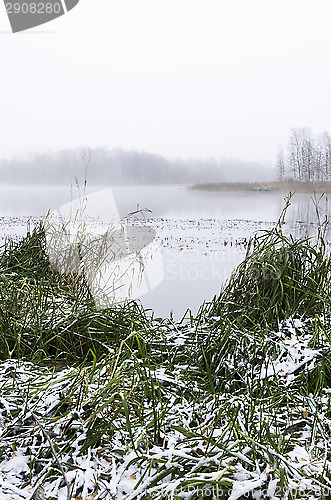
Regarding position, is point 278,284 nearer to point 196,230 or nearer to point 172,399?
point 172,399

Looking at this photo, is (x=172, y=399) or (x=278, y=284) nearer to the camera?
(x=172, y=399)

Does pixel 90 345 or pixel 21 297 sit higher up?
pixel 21 297

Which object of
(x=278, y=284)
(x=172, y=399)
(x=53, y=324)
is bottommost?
(x=172, y=399)

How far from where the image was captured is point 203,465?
4.23 feet

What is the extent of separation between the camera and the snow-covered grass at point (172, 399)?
1.30 metres

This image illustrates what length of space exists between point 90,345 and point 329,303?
50.4 inches

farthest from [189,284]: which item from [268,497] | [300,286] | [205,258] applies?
[268,497]

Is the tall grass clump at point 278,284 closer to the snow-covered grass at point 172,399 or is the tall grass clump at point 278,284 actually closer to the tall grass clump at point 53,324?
the snow-covered grass at point 172,399

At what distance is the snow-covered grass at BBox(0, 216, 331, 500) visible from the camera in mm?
1296

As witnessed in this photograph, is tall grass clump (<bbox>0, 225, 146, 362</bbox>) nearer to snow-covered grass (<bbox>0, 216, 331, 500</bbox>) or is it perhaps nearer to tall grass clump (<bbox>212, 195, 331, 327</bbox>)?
snow-covered grass (<bbox>0, 216, 331, 500</bbox>)

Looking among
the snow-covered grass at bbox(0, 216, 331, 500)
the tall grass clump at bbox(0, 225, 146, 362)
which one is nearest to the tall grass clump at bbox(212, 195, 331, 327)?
the snow-covered grass at bbox(0, 216, 331, 500)

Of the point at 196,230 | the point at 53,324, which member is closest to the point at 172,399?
the point at 53,324

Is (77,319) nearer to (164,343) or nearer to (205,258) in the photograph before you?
(164,343)

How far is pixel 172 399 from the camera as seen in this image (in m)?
1.70
